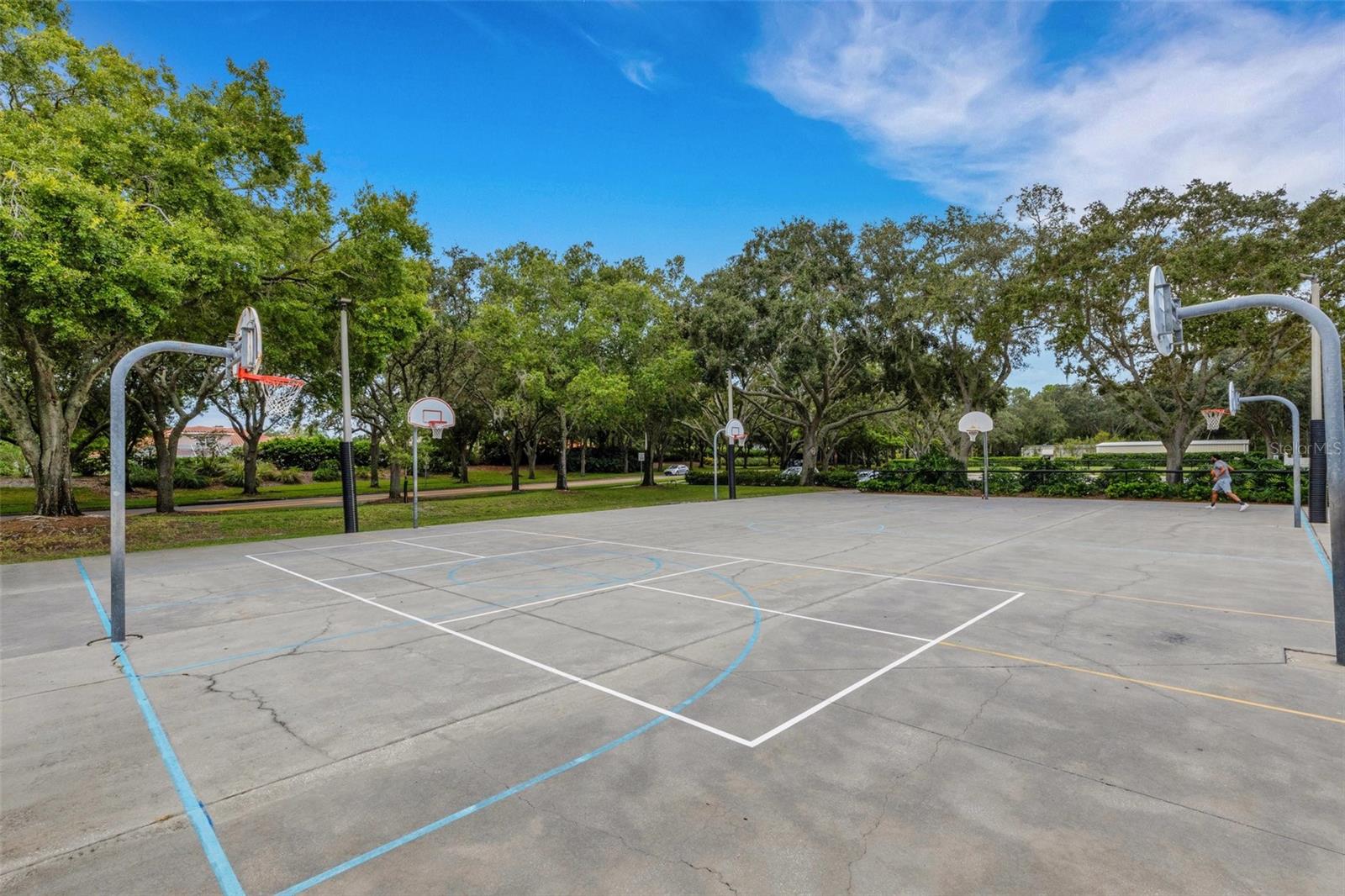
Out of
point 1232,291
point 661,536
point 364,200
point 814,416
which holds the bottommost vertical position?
point 661,536

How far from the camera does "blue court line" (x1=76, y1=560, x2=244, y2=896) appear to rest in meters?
2.85

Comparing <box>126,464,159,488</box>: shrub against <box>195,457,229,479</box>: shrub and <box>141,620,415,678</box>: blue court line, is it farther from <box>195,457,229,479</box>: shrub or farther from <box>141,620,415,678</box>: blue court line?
<box>141,620,415,678</box>: blue court line

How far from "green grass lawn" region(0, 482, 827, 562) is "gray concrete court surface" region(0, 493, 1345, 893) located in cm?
603

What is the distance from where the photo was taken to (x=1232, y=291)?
20.0 meters

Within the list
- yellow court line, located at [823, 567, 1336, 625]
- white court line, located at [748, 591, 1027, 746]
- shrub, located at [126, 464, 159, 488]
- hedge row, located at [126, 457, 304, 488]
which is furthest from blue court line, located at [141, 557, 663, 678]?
shrub, located at [126, 464, 159, 488]

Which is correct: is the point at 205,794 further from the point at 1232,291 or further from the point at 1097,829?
the point at 1232,291

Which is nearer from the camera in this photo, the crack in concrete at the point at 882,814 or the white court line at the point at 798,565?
the crack in concrete at the point at 882,814

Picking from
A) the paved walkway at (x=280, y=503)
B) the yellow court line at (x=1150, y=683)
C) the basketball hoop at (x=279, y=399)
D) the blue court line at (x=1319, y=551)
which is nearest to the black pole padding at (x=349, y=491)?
the paved walkway at (x=280, y=503)

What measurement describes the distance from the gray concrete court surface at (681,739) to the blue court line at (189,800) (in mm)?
19

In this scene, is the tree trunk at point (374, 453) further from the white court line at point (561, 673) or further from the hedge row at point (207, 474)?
the white court line at point (561, 673)

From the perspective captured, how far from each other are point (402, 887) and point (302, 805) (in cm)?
109

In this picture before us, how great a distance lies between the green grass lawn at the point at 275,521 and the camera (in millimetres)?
13664

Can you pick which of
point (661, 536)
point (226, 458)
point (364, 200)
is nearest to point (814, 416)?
point (661, 536)

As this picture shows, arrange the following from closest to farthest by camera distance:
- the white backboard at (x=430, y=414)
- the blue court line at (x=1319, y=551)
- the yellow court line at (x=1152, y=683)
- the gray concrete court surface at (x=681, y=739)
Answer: the gray concrete court surface at (x=681, y=739), the yellow court line at (x=1152, y=683), the blue court line at (x=1319, y=551), the white backboard at (x=430, y=414)
